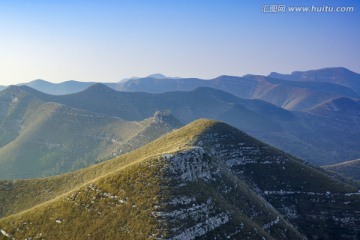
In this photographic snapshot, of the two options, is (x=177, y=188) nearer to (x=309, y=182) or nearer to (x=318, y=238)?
(x=318, y=238)

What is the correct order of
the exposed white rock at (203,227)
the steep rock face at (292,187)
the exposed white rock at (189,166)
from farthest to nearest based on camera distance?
the steep rock face at (292,187), the exposed white rock at (189,166), the exposed white rock at (203,227)

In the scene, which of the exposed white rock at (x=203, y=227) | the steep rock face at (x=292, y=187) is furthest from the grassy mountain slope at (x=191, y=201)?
the steep rock face at (x=292, y=187)

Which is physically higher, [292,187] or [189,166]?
[189,166]

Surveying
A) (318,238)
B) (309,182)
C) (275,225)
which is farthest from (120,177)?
(309,182)

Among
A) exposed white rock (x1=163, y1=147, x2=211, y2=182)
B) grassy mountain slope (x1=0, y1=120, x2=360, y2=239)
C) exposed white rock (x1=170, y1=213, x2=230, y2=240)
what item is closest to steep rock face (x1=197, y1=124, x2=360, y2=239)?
grassy mountain slope (x1=0, y1=120, x2=360, y2=239)

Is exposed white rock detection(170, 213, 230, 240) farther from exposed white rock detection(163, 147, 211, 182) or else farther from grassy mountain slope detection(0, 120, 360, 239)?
exposed white rock detection(163, 147, 211, 182)

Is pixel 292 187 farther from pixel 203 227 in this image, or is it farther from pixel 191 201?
pixel 203 227

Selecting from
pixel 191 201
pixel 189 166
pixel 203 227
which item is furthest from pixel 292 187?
pixel 203 227

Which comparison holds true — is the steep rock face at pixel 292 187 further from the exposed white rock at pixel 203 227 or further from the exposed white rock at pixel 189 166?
the exposed white rock at pixel 203 227
